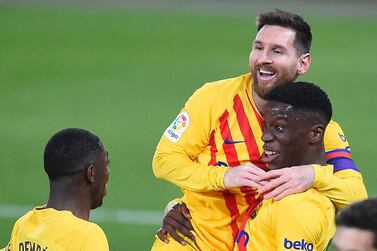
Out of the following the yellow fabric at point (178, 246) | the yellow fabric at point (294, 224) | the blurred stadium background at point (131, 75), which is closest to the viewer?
the yellow fabric at point (294, 224)

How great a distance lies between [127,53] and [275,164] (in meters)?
14.4

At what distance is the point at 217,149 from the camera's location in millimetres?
6961

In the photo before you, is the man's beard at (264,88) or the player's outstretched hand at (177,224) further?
the player's outstretched hand at (177,224)

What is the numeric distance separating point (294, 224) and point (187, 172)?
107cm

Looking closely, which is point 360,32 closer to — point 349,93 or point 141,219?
point 349,93

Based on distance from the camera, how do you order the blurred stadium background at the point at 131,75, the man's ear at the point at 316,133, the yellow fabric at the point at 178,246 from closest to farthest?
the man's ear at the point at 316,133 → the yellow fabric at the point at 178,246 → the blurred stadium background at the point at 131,75

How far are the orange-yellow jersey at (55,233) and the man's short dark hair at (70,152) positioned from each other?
0.24m

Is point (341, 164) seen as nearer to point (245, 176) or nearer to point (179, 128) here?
point (245, 176)

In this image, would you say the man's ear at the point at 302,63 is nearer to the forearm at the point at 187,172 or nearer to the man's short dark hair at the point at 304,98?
the man's short dark hair at the point at 304,98

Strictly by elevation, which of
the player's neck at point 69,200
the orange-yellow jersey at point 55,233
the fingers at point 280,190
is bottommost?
the orange-yellow jersey at point 55,233

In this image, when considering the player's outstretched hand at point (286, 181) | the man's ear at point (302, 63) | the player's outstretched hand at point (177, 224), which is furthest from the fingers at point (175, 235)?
the man's ear at point (302, 63)

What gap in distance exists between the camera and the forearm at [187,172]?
6.71m

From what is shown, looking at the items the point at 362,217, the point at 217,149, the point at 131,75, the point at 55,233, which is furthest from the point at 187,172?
the point at 131,75

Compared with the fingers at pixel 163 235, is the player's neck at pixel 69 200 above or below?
above
